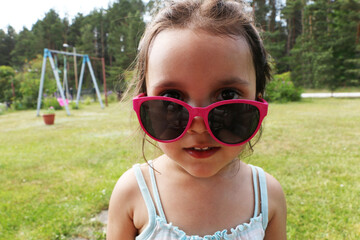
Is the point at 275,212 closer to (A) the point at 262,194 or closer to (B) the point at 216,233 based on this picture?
(A) the point at 262,194

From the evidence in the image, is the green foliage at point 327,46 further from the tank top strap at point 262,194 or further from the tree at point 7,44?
the tree at point 7,44

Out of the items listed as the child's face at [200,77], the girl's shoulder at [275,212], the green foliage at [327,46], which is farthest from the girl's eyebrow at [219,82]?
the green foliage at [327,46]

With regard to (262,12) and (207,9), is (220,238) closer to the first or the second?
Result: (207,9)

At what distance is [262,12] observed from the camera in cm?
3156

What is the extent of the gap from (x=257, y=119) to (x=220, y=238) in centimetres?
53

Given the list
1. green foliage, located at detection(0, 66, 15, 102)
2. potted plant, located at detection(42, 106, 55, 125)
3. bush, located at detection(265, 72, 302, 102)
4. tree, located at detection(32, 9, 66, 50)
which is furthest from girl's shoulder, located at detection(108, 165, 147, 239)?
tree, located at detection(32, 9, 66, 50)

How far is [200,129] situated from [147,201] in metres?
0.46

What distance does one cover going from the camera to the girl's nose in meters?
0.93

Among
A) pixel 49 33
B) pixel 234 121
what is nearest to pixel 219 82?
pixel 234 121

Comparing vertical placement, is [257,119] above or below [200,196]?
above

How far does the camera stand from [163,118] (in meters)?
0.98

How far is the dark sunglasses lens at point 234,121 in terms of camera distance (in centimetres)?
91

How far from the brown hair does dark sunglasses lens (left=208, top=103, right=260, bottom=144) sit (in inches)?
9.2

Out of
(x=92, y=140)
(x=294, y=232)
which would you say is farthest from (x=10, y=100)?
(x=294, y=232)
